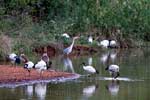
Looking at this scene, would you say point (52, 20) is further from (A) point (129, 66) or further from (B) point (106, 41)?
(A) point (129, 66)

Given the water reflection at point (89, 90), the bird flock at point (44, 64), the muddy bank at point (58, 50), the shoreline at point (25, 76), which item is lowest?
the water reflection at point (89, 90)

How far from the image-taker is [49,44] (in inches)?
1359

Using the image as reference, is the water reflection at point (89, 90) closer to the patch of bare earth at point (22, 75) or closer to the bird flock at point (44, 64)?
the patch of bare earth at point (22, 75)

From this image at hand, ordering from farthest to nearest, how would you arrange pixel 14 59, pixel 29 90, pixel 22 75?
pixel 14 59 → pixel 22 75 → pixel 29 90

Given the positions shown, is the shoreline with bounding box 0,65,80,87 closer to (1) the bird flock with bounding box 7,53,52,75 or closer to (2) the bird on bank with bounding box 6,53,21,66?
(1) the bird flock with bounding box 7,53,52,75

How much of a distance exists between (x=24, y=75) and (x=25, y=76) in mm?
226

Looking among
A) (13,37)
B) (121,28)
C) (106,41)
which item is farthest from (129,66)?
(121,28)

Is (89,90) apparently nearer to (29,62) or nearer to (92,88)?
(92,88)

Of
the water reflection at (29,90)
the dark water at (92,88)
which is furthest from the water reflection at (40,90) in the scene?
the water reflection at (29,90)

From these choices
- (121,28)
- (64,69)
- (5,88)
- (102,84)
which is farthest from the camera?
(121,28)

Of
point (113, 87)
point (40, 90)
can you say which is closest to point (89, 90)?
point (113, 87)

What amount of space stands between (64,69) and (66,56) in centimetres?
779

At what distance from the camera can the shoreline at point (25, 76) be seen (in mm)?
20798

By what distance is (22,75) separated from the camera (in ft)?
72.9
